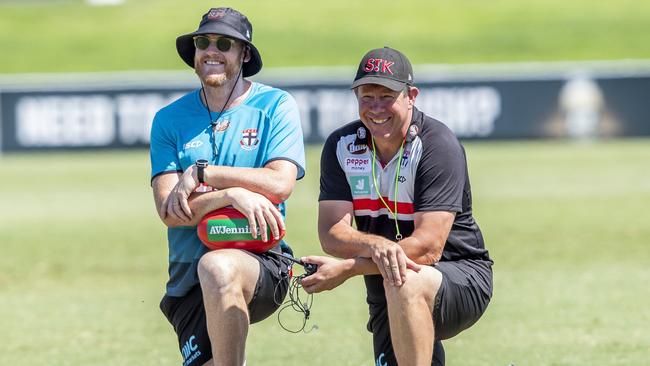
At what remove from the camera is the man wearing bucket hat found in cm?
594

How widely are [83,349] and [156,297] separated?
2316 mm

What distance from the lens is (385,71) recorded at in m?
5.86

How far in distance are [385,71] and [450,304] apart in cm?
115

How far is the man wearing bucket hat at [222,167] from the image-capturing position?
5941mm

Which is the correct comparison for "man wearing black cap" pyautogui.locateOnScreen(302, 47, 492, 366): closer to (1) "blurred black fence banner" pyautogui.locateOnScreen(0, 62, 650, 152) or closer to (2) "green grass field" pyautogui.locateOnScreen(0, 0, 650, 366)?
(2) "green grass field" pyautogui.locateOnScreen(0, 0, 650, 366)

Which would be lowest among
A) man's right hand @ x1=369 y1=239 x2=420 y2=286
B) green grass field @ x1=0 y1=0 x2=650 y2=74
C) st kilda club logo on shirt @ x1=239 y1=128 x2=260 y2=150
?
green grass field @ x1=0 y1=0 x2=650 y2=74

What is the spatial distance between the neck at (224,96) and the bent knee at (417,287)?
1347 millimetres

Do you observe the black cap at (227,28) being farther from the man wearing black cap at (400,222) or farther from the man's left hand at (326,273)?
Result: the man's left hand at (326,273)

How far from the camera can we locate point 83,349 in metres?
8.36

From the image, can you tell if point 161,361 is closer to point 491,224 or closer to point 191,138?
point 191,138

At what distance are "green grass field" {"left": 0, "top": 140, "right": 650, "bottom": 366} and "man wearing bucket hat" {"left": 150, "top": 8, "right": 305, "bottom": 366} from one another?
166cm

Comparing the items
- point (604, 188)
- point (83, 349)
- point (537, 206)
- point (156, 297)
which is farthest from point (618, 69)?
point (83, 349)

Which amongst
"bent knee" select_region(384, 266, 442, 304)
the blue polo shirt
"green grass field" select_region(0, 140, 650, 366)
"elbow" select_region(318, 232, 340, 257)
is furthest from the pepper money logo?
"green grass field" select_region(0, 140, 650, 366)

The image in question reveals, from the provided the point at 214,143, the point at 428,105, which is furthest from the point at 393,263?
the point at 428,105
